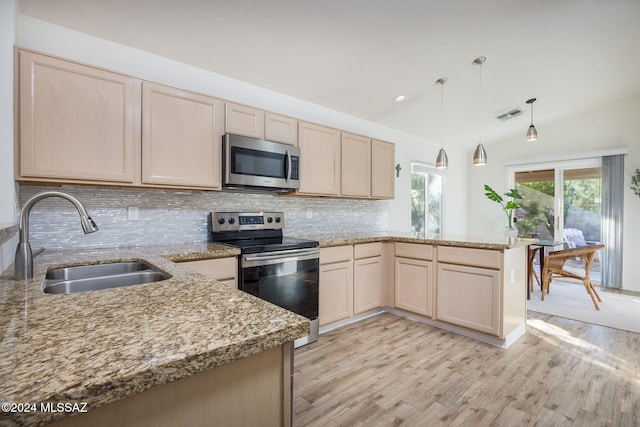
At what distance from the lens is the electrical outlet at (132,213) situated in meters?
2.36

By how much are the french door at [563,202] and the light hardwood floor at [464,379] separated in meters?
2.72

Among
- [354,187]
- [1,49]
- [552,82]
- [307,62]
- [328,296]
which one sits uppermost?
[552,82]

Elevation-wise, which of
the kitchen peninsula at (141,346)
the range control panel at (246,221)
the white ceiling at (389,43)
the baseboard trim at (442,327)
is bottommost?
the baseboard trim at (442,327)

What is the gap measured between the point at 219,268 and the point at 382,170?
250cm

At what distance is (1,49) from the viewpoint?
159 cm

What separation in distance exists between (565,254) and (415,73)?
2.83 m

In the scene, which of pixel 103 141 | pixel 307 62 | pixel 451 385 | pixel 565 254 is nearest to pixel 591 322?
pixel 565 254

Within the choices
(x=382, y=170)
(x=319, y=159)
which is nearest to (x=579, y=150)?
(x=382, y=170)

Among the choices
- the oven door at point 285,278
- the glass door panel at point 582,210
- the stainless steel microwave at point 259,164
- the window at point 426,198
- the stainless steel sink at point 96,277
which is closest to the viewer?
the stainless steel sink at point 96,277

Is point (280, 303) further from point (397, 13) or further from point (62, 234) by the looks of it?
point (397, 13)

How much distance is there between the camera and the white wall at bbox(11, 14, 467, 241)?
Result: 6.89ft

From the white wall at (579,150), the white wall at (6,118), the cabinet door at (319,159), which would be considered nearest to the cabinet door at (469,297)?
the cabinet door at (319,159)

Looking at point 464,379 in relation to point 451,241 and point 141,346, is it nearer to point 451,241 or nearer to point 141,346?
point 451,241

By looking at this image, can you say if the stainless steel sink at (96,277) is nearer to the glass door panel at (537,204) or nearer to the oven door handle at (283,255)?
the oven door handle at (283,255)
